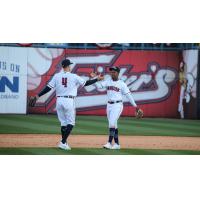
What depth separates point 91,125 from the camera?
31.7 feet

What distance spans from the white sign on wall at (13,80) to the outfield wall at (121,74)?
0.04m

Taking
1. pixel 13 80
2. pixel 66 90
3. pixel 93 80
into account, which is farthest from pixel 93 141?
pixel 13 80

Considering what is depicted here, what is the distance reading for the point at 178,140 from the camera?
9586 mm

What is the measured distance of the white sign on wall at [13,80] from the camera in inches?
368

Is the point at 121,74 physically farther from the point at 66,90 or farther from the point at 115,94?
the point at 66,90

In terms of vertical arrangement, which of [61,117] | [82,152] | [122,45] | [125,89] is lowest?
[82,152]

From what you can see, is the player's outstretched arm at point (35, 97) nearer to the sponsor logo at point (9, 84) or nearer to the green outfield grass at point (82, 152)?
the sponsor logo at point (9, 84)

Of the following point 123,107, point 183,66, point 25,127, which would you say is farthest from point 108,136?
point 183,66

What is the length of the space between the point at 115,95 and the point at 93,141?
0.94 m

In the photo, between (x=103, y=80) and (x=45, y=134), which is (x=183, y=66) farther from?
(x=45, y=134)

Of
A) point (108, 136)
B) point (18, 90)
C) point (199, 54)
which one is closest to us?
point (108, 136)

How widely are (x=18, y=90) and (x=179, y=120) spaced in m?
3.02

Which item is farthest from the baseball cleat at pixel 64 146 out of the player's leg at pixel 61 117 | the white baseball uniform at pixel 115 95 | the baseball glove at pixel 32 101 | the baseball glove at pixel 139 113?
the baseball glove at pixel 139 113

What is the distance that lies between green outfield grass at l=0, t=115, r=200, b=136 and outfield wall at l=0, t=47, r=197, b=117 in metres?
0.16
